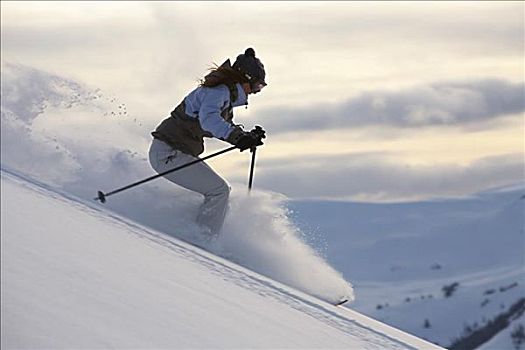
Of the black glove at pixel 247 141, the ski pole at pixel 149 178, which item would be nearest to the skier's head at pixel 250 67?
the black glove at pixel 247 141

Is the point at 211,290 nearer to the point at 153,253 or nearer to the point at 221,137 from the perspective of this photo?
the point at 153,253

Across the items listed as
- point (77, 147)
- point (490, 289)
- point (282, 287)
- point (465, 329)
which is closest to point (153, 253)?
point (282, 287)

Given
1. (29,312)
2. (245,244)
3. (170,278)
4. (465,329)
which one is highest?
(465,329)

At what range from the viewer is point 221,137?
10.1m

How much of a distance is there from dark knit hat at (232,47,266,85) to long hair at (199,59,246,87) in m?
0.05

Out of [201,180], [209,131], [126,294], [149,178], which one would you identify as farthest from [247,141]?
[126,294]

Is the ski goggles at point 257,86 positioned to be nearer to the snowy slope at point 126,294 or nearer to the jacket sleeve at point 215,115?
the jacket sleeve at point 215,115

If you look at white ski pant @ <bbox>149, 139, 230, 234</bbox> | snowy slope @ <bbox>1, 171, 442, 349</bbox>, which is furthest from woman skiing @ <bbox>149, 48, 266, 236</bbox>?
snowy slope @ <bbox>1, 171, 442, 349</bbox>

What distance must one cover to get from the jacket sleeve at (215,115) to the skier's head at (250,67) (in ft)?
0.83

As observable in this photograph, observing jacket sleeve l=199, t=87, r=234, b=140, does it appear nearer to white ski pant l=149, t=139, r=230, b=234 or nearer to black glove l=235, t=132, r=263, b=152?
black glove l=235, t=132, r=263, b=152

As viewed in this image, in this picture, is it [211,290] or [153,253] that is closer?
[211,290]

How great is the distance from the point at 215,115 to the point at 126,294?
3.75m

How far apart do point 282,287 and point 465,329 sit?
7478cm

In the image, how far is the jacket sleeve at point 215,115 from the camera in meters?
10.0
